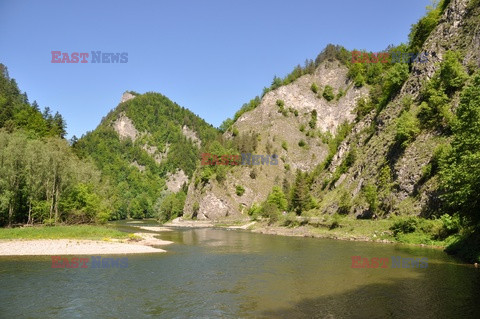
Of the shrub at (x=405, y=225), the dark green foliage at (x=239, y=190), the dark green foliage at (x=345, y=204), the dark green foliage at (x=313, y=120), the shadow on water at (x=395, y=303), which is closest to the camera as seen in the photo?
the shadow on water at (x=395, y=303)

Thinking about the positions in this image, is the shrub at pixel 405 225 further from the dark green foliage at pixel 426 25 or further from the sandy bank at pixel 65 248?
the dark green foliage at pixel 426 25

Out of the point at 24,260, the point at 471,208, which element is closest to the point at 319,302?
the point at 471,208

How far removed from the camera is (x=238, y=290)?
2466 cm

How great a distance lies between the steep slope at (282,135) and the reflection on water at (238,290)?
88.8 m

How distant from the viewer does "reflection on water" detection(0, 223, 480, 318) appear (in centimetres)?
1956

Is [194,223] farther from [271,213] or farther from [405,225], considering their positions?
[405,225]

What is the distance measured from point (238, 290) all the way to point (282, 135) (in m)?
121

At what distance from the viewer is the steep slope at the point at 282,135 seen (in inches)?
4956

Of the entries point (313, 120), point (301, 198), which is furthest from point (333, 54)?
point (301, 198)

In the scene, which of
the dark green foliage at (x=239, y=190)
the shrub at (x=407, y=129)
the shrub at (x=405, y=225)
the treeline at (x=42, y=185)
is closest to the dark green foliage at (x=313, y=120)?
the dark green foliage at (x=239, y=190)

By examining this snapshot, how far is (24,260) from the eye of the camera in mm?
34562

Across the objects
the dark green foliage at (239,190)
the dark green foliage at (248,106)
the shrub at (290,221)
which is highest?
the dark green foliage at (248,106)

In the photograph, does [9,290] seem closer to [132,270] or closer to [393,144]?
[132,270]

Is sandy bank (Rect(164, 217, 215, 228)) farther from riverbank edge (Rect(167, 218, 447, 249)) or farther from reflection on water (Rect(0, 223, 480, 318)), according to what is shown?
reflection on water (Rect(0, 223, 480, 318))
